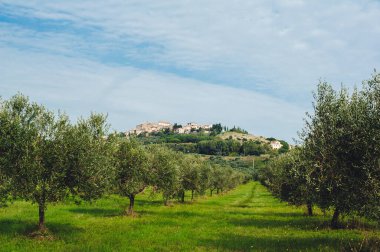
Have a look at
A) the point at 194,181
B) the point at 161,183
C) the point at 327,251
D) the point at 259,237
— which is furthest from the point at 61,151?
the point at 194,181

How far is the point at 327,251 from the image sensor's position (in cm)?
2391

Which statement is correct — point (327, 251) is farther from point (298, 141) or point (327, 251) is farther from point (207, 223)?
point (207, 223)

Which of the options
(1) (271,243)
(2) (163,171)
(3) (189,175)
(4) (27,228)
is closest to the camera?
(1) (271,243)

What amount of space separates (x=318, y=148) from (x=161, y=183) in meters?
32.7

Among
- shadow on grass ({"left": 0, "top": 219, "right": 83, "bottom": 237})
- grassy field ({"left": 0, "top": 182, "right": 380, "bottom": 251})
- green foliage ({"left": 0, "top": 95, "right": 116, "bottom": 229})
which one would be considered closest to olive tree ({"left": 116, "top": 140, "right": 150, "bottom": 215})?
grassy field ({"left": 0, "top": 182, "right": 380, "bottom": 251})

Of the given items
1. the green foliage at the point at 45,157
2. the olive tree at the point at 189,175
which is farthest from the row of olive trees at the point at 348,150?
the olive tree at the point at 189,175

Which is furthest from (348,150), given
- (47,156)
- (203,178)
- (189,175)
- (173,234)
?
(203,178)

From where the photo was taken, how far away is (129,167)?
148ft

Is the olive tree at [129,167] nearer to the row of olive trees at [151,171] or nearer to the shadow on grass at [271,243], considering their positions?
the row of olive trees at [151,171]

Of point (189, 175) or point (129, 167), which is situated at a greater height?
point (129, 167)

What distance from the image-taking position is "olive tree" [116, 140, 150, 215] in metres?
45.1

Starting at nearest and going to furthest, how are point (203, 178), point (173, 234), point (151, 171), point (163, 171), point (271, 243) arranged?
point (271, 243)
point (173, 234)
point (151, 171)
point (163, 171)
point (203, 178)

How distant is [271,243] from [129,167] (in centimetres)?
2147

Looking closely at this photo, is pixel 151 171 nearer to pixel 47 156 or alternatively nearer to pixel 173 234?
pixel 173 234
